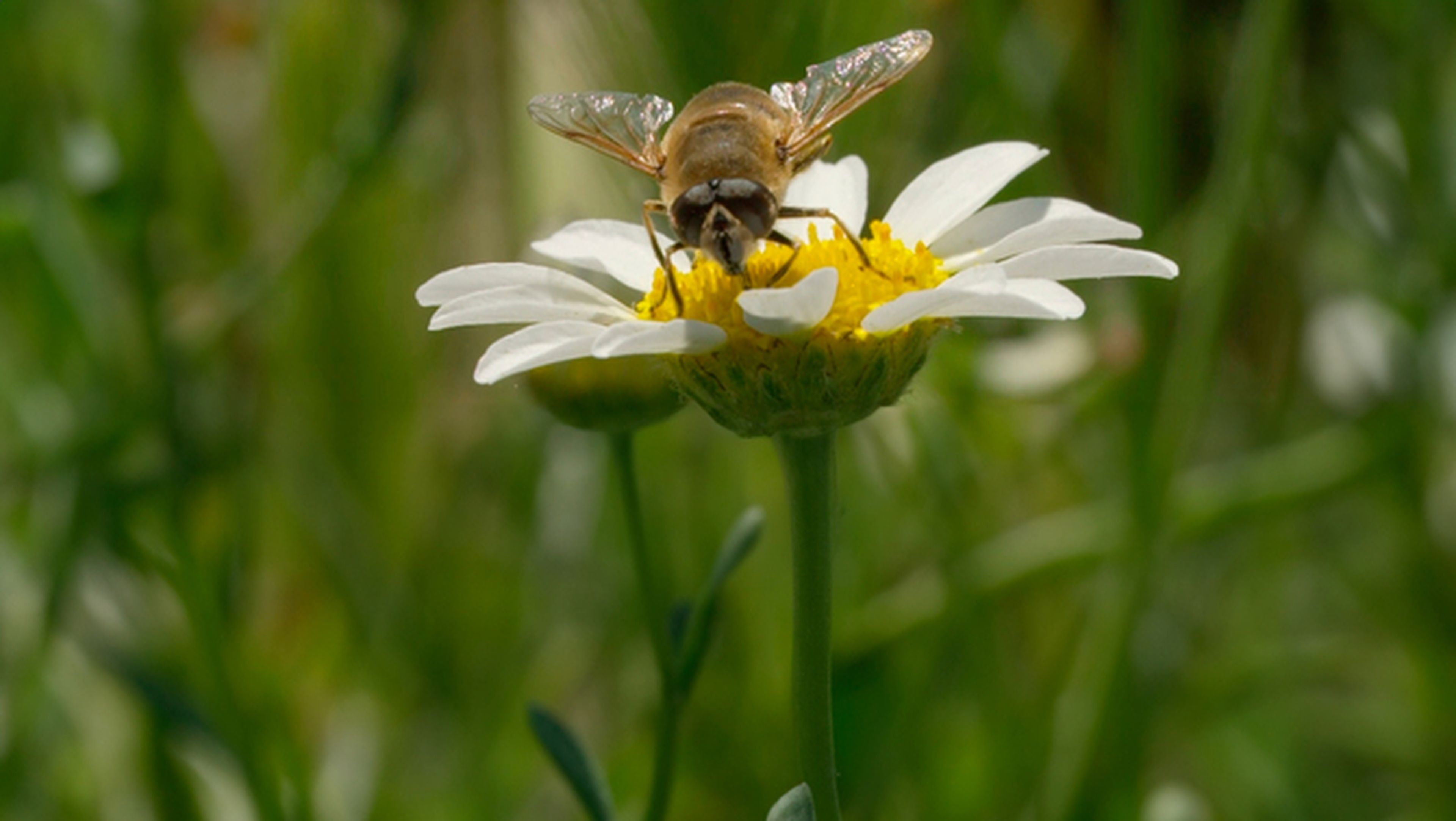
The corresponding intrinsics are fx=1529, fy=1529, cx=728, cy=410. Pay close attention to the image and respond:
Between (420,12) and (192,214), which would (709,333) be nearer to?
(420,12)

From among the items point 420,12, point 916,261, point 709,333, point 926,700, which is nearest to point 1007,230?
point 916,261

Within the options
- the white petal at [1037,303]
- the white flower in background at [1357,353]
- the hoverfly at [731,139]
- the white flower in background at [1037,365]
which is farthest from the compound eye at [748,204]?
the white flower in background at [1357,353]

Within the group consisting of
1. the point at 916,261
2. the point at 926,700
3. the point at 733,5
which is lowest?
the point at 926,700

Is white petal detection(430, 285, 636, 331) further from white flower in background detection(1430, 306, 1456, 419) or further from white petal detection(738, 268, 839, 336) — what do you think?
white flower in background detection(1430, 306, 1456, 419)

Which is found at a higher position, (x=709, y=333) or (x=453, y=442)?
(x=709, y=333)

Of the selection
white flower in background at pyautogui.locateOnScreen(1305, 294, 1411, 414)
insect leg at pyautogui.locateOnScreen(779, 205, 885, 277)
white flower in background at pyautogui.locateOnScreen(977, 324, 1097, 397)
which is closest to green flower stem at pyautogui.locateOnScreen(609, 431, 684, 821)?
insect leg at pyautogui.locateOnScreen(779, 205, 885, 277)
